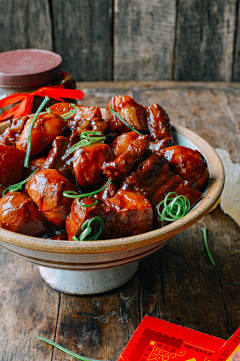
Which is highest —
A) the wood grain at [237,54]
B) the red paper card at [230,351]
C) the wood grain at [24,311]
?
the wood grain at [237,54]

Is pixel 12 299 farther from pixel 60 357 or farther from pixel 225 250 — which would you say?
pixel 225 250

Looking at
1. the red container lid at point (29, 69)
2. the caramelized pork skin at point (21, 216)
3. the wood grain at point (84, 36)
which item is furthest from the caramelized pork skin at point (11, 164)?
the wood grain at point (84, 36)

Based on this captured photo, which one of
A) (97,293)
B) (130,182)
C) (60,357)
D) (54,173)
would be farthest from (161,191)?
(60,357)

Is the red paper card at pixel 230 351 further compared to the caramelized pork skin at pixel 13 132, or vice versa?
the caramelized pork skin at pixel 13 132

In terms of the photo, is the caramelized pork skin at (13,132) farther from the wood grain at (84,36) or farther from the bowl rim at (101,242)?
the wood grain at (84,36)

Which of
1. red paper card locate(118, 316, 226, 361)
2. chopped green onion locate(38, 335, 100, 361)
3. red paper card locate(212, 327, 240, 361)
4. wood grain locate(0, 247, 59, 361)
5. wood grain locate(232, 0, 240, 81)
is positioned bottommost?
wood grain locate(0, 247, 59, 361)

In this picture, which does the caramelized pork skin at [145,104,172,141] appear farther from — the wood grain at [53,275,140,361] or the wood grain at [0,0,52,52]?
the wood grain at [0,0,52,52]

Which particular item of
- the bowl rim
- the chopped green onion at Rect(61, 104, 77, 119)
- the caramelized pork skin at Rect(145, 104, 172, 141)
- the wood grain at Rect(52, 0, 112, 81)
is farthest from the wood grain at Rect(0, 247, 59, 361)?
the wood grain at Rect(52, 0, 112, 81)
